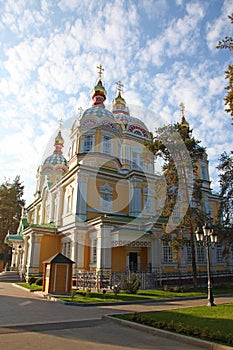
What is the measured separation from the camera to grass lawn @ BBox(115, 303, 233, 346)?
20.6 ft

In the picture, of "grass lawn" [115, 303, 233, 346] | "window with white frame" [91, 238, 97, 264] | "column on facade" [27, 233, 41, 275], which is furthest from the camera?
"column on facade" [27, 233, 41, 275]

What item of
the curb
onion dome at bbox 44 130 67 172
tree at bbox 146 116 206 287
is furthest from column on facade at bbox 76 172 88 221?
onion dome at bbox 44 130 67 172

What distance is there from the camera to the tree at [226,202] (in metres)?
20.0

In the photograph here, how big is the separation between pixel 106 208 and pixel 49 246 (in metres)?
6.05

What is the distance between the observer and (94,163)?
25.7m

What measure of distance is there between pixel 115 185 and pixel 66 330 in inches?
717

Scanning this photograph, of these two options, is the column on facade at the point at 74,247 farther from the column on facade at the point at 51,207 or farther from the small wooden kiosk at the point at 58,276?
the column on facade at the point at 51,207

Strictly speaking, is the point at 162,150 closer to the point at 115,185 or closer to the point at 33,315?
the point at 115,185

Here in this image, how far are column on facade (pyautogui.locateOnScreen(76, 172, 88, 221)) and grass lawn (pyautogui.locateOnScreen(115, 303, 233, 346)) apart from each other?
1313cm

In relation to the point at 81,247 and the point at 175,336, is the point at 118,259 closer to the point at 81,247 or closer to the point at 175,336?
the point at 81,247

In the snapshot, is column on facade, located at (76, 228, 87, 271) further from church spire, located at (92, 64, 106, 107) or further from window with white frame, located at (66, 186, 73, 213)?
church spire, located at (92, 64, 106, 107)

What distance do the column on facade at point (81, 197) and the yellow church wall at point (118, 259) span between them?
3552mm

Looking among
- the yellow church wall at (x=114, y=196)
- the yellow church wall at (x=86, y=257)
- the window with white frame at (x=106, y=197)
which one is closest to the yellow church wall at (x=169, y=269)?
the yellow church wall at (x=86, y=257)

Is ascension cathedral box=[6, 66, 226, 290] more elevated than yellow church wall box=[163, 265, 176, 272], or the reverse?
ascension cathedral box=[6, 66, 226, 290]
